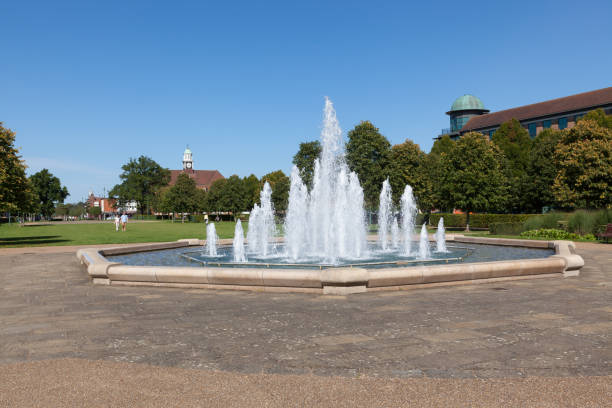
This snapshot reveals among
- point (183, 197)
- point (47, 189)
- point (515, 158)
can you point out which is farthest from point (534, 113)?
point (47, 189)

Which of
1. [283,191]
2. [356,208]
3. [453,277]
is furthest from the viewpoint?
[283,191]

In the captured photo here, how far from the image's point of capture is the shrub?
32.2m

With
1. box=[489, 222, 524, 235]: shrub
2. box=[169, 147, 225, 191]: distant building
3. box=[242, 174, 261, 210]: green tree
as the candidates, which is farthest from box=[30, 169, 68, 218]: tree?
box=[489, 222, 524, 235]: shrub

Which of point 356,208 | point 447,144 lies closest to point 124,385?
point 356,208

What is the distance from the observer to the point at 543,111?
275 feet

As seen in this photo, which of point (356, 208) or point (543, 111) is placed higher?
point (543, 111)

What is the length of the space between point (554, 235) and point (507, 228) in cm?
516

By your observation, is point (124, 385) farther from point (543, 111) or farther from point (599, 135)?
point (543, 111)

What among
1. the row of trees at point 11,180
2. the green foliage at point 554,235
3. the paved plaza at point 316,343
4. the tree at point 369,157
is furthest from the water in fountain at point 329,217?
the tree at point 369,157

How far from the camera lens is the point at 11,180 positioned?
27.0 meters

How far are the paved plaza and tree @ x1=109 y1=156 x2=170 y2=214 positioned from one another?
118 m

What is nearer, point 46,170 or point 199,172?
point 46,170

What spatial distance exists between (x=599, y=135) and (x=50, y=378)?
47.4 metres

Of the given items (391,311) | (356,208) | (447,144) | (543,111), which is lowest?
(391,311)
